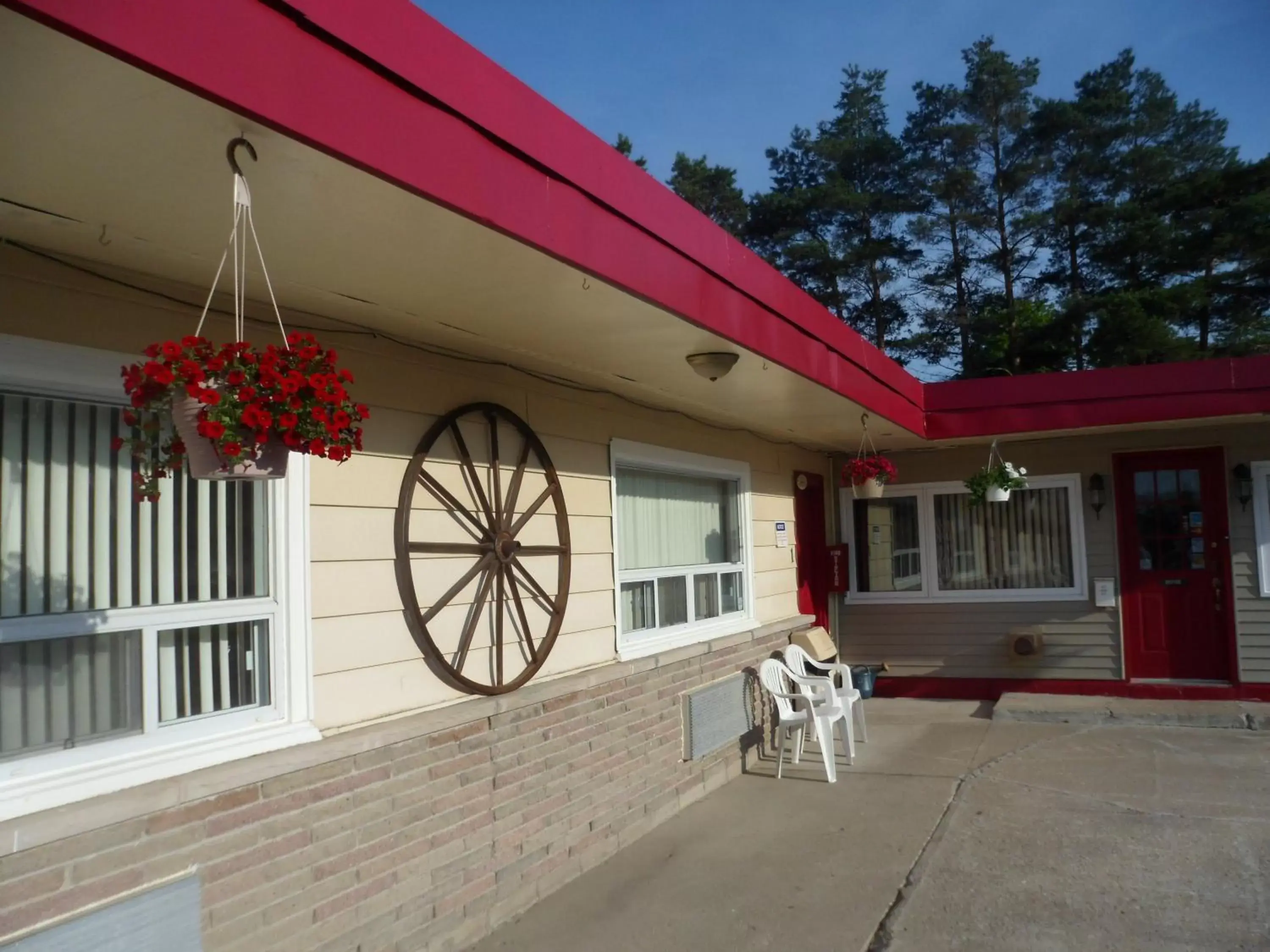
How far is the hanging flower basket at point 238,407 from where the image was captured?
2.33 metres

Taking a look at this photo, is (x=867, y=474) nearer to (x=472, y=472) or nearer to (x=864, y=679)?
(x=864, y=679)

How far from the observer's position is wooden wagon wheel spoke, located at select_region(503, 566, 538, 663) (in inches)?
186

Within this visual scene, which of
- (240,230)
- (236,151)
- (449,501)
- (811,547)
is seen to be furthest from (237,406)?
(811,547)

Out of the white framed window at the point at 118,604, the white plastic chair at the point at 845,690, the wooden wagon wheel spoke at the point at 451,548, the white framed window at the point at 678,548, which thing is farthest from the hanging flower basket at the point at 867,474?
the white framed window at the point at 118,604

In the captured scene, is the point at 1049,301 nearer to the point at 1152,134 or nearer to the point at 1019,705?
the point at 1152,134

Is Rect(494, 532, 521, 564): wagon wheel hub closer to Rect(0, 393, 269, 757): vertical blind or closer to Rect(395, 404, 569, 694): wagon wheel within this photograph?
Rect(395, 404, 569, 694): wagon wheel

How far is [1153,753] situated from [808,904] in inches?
148

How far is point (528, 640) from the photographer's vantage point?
4805 mm

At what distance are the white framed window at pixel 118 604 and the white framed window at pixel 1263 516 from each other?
25.5 ft

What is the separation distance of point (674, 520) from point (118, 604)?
410cm

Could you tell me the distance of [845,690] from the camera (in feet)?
23.5

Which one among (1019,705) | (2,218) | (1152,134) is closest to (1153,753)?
(1019,705)

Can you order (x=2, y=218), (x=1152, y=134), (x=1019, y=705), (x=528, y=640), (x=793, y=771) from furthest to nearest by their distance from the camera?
(x=1152, y=134) → (x=1019, y=705) → (x=793, y=771) → (x=528, y=640) → (x=2, y=218)

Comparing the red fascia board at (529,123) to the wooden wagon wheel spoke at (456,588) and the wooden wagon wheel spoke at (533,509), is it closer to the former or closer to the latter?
the wooden wagon wheel spoke at (533,509)
